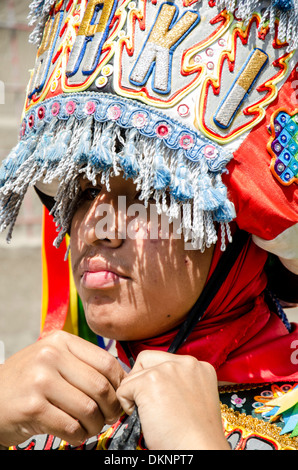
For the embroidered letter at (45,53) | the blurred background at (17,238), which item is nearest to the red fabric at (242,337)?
the embroidered letter at (45,53)

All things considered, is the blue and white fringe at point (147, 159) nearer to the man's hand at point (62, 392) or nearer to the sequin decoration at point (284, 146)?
the sequin decoration at point (284, 146)

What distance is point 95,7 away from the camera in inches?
55.7

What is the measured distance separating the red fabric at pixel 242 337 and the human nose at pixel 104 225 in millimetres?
252

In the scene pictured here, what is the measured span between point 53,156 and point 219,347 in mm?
599

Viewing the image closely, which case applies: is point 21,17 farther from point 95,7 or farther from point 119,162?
point 119,162

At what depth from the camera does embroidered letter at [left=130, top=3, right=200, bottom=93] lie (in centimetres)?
131

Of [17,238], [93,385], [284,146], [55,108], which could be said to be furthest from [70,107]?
[17,238]

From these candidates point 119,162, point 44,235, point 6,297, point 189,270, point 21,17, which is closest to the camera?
point 119,162

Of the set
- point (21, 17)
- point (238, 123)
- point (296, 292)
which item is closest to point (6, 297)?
point (21, 17)

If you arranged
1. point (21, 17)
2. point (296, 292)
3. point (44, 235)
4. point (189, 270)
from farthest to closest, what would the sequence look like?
point (21, 17) < point (44, 235) < point (296, 292) < point (189, 270)

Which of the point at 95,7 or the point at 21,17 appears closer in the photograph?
the point at 95,7

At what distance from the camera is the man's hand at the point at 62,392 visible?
3.80 ft

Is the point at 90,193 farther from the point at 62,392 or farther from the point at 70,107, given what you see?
the point at 62,392
